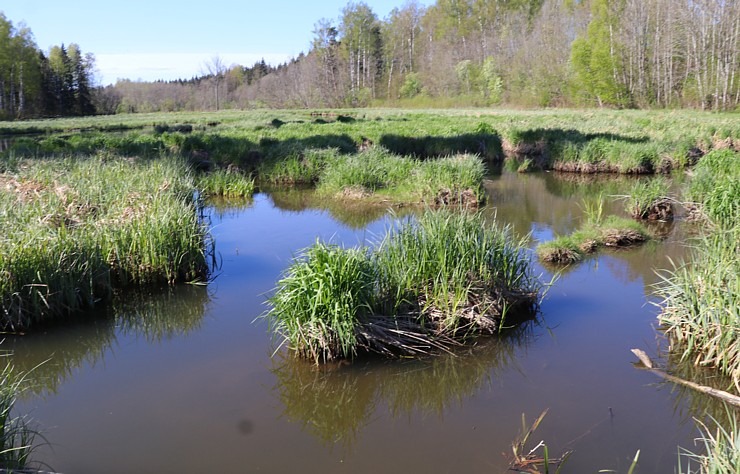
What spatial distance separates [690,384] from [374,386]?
266cm

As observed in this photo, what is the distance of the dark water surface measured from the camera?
14.0 ft

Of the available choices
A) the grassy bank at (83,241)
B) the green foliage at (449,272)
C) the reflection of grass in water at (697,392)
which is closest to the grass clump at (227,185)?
the grassy bank at (83,241)

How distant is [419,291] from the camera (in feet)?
20.2

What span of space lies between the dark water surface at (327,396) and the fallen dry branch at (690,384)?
0.13 meters

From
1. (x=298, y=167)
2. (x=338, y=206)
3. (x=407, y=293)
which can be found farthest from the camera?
(x=298, y=167)

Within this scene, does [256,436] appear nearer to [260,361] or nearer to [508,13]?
[260,361]

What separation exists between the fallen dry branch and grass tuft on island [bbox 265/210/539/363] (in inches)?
54.9

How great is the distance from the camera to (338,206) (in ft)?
45.2

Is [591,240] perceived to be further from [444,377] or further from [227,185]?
[227,185]

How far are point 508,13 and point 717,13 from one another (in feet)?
86.5

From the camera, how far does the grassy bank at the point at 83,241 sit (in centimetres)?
632

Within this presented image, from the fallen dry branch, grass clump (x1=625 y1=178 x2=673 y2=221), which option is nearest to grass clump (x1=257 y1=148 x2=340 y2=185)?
grass clump (x1=625 y1=178 x2=673 y2=221)

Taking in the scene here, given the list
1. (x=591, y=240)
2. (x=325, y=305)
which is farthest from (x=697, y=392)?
(x=591, y=240)

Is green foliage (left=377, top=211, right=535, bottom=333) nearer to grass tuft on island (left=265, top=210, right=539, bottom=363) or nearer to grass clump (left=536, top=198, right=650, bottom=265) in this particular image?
grass tuft on island (left=265, top=210, right=539, bottom=363)
